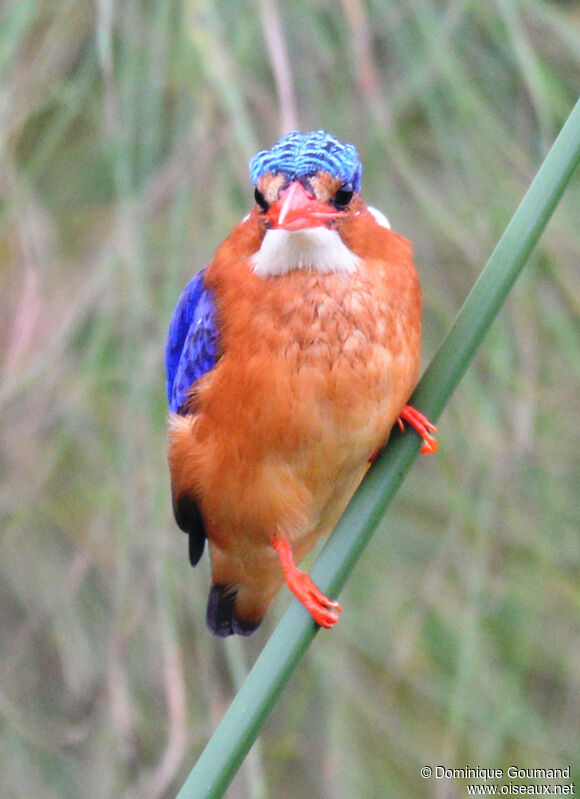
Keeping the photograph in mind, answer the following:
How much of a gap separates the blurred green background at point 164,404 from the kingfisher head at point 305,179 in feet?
1.25

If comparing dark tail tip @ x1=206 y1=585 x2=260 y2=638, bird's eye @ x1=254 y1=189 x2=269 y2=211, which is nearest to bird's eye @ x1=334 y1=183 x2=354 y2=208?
bird's eye @ x1=254 y1=189 x2=269 y2=211

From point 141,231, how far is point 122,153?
20 centimetres

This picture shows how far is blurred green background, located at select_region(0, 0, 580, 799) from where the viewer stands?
235cm

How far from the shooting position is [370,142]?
241 centimetres

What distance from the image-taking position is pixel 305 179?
5.49 feet

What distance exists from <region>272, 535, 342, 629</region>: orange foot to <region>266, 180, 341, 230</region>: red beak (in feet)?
1.79

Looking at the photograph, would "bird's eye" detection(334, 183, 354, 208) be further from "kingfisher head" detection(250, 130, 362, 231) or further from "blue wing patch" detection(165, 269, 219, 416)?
"blue wing patch" detection(165, 269, 219, 416)

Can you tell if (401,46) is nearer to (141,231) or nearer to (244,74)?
(244,74)

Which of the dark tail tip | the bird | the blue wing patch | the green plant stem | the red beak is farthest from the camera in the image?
the dark tail tip

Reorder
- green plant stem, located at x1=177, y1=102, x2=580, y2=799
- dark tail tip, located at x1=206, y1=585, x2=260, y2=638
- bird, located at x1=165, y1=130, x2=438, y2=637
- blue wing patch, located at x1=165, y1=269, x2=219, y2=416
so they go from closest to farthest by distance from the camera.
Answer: green plant stem, located at x1=177, y1=102, x2=580, y2=799 → bird, located at x1=165, y1=130, x2=438, y2=637 → blue wing patch, located at x1=165, y1=269, x2=219, y2=416 → dark tail tip, located at x1=206, y1=585, x2=260, y2=638

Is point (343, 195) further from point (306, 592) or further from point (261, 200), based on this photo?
point (306, 592)

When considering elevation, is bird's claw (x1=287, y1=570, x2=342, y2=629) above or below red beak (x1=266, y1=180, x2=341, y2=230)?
below

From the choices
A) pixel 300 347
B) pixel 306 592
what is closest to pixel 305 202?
pixel 300 347

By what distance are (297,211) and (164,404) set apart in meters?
0.95
